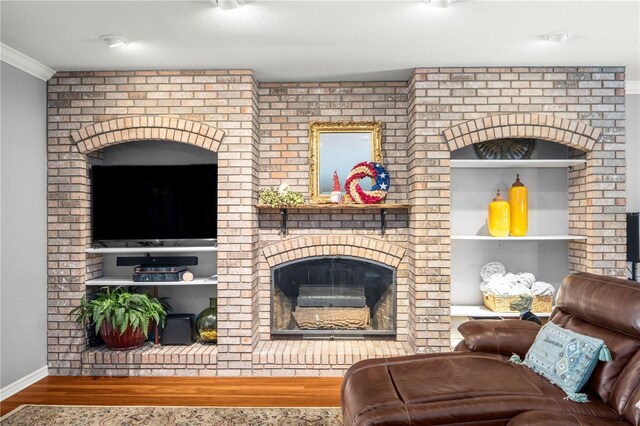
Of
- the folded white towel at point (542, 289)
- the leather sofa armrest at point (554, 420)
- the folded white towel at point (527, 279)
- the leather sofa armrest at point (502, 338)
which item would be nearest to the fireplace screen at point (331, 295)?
the folded white towel at point (527, 279)

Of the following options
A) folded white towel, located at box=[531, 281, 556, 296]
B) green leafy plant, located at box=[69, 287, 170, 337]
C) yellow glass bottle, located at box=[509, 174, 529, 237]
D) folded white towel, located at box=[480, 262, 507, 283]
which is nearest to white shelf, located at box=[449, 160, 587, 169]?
yellow glass bottle, located at box=[509, 174, 529, 237]

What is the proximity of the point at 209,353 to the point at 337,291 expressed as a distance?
125 centimetres

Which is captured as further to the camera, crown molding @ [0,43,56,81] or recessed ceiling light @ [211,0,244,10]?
crown molding @ [0,43,56,81]

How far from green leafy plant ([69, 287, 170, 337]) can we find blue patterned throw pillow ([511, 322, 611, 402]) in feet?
9.42

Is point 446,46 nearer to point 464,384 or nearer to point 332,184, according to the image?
point 332,184

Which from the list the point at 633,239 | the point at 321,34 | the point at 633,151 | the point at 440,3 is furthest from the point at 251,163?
the point at 633,151

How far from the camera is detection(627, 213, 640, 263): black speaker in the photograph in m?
3.91

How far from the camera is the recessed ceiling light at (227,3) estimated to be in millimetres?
2760

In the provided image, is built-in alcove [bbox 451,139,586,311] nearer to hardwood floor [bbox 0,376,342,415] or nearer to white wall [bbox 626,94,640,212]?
white wall [bbox 626,94,640,212]

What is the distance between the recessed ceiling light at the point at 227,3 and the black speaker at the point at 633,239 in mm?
3436

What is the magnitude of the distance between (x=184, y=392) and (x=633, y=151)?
444 centimetres

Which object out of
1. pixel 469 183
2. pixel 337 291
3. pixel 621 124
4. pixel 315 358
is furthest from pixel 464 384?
pixel 621 124

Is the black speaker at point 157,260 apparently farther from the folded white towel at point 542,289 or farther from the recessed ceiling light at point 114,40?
the folded white towel at point 542,289

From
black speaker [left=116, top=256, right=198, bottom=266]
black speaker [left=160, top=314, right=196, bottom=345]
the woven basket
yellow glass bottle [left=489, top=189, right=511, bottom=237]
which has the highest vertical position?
yellow glass bottle [left=489, top=189, right=511, bottom=237]
